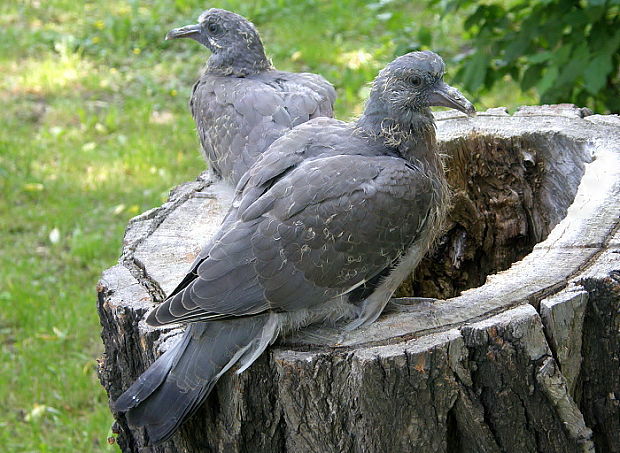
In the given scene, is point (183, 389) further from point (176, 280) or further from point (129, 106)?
point (129, 106)

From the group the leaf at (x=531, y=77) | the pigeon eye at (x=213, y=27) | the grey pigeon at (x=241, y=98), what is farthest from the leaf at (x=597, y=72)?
the pigeon eye at (x=213, y=27)

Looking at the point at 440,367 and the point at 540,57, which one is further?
the point at 540,57

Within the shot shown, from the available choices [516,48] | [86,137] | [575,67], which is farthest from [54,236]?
[575,67]

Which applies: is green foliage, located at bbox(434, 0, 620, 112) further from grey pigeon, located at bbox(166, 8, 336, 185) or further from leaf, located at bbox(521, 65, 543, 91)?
grey pigeon, located at bbox(166, 8, 336, 185)

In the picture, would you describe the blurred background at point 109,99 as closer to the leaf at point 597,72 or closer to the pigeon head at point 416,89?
the leaf at point 597,72

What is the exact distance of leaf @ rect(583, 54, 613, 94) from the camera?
498 cm

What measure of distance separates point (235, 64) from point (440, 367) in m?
2.34

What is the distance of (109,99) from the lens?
7.93 m

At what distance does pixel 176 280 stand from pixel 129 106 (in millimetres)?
4626

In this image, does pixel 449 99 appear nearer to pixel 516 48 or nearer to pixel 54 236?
pixel 516 48

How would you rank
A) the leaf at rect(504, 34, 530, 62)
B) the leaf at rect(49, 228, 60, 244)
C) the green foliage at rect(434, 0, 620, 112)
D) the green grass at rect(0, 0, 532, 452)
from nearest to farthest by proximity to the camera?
the green grass at rect(0, 0, 532, 452)
the green foliage at rect(434, 0, 620, 112)
the leaf at rect(504, 34, 530, 62)
the leaf at rect(49, 228, 60, 244)

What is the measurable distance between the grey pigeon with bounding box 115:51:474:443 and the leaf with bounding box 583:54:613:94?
221cm

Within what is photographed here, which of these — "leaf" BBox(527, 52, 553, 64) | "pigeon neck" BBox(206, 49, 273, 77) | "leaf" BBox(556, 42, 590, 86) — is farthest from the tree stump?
"leaf" BBox(527, 52, 553, 64)

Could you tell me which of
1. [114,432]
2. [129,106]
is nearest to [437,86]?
[114,432]
